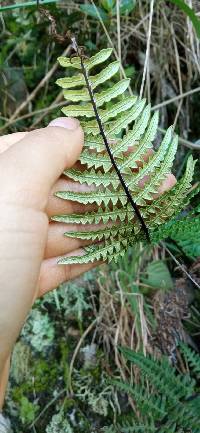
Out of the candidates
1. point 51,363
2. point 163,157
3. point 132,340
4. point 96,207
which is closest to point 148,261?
point 132,340

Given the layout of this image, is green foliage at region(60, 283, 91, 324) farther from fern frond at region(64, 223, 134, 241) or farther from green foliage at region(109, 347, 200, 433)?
fern frond at region(64, 223, 134, 241)

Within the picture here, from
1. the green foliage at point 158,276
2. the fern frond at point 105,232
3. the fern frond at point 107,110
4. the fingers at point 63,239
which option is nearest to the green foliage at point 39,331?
the green foliage at point 158,276

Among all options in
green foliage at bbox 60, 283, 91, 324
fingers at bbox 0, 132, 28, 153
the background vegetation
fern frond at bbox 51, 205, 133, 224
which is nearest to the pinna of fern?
fern frond at bbox 51, 205, 133, 224

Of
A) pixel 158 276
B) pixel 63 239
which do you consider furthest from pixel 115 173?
pixel 158 276

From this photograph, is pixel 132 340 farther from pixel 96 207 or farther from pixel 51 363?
pixel 96 207

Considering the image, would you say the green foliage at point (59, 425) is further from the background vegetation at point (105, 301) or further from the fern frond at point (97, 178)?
the fern frond at point (97, 178)

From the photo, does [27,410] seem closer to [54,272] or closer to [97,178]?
[54,272]
